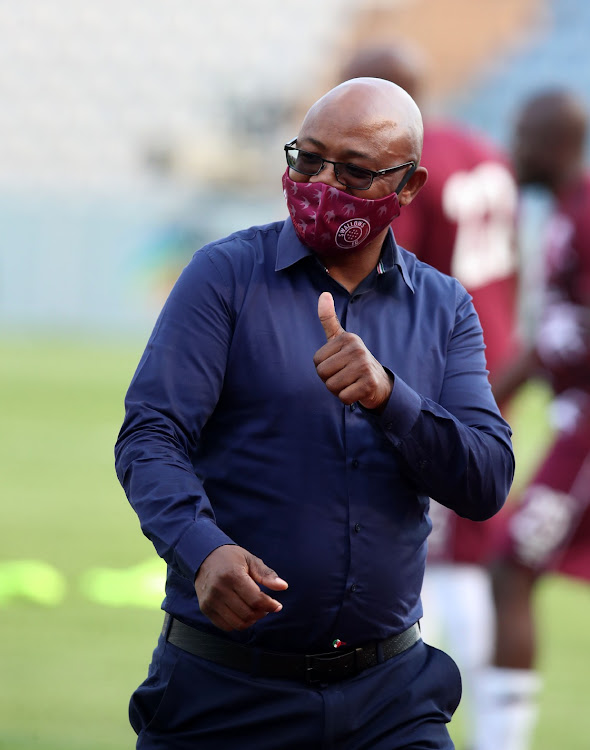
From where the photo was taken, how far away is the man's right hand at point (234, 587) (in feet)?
6.70

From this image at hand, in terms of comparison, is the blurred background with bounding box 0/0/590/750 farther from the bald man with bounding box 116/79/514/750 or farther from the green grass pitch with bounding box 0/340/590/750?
the bald man with bounding box 116/79/514/750

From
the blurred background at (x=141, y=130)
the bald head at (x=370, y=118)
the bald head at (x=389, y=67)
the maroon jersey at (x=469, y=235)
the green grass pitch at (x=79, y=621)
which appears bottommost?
the green grass pitch at (x=79, y=621)

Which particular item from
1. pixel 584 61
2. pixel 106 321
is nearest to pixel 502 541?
pixel 106 321

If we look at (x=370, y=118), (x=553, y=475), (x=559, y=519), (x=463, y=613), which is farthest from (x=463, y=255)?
(x=370, y=118)

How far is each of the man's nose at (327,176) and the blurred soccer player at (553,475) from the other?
244 centimetres

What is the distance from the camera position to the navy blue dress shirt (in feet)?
7.54

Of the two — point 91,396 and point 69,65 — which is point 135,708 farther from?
point 69,65

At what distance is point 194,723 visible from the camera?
238cm

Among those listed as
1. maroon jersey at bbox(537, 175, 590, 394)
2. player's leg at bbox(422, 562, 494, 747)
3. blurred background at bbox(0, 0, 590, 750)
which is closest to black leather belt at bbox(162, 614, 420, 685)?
player's leg at bbox(422, 562, 494, 747)

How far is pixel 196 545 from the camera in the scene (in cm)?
212

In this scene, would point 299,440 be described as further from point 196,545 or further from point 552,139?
point 552,139

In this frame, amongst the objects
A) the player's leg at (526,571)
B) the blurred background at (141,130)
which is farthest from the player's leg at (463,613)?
the blurred background at (141,130)

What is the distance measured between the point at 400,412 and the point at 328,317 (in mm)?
205

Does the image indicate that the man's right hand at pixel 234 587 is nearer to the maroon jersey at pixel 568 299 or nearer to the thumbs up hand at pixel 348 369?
the thumbs up hand at pixel 348 369
